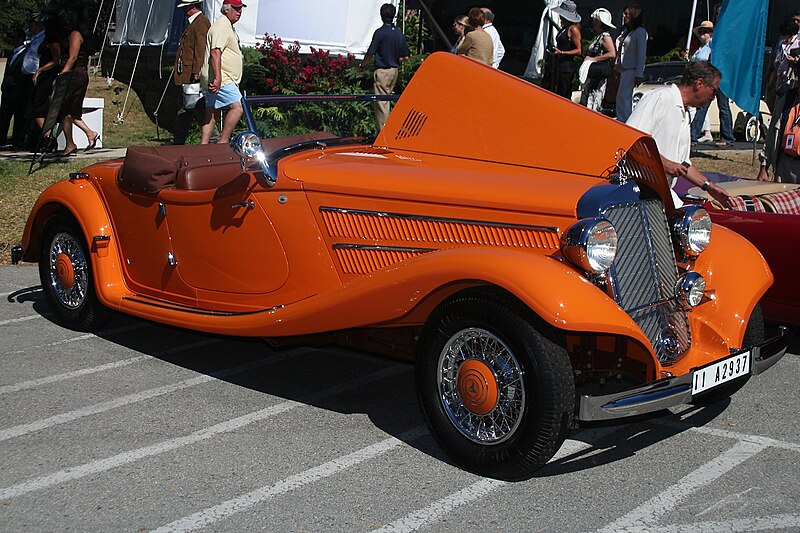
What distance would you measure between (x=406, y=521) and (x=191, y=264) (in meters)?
2.33

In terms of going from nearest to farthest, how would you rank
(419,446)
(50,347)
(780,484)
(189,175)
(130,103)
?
1. (780,484)
2. (419,446)
3. (189,175)
4. (50,347)
5. (130,103)

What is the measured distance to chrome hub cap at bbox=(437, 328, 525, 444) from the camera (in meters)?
3.76

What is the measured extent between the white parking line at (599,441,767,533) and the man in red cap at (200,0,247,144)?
6.29 meters

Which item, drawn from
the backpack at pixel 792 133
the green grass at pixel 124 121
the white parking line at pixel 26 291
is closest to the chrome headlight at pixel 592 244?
the backpack at pixel 792 133

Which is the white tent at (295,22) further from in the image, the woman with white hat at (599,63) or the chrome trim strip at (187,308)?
the chrome trim strip at (187,308)

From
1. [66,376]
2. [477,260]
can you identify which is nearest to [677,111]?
[477,260]

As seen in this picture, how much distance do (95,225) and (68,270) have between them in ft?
1.49

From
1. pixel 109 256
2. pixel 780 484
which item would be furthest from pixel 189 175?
pixel 780 484

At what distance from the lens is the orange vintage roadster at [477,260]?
3695mm

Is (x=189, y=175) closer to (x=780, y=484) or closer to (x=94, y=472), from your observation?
(x=94, y=472)

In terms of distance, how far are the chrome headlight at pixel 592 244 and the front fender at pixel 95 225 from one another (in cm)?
293

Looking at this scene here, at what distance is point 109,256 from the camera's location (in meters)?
5.68

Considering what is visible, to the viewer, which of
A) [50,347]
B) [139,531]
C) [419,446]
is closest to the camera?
[139,531]

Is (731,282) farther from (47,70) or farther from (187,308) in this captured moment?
(47,70)
